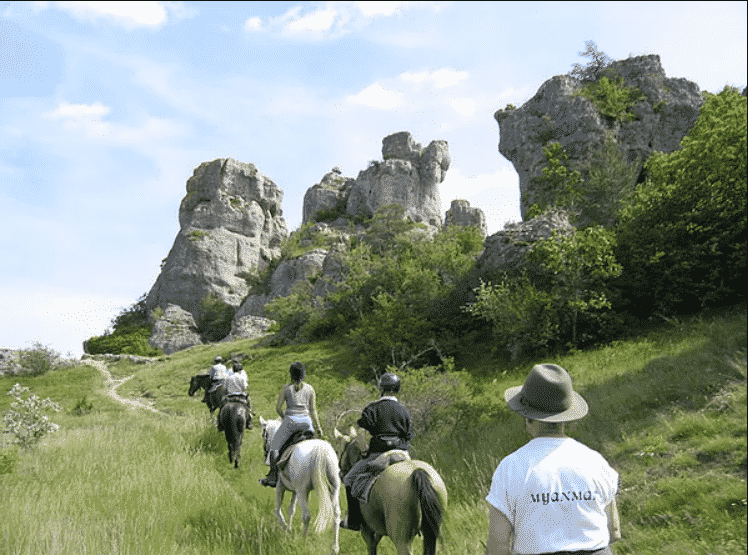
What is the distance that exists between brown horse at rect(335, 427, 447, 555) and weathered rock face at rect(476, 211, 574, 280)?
839 inches

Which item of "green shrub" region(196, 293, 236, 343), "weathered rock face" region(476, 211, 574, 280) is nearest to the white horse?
"weathered rock face" region(476, 211, 574, 280)

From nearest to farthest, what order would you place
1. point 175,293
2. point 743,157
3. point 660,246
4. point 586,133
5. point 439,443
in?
point 439,443 < point 743,157 < point 660,246 < point 586,133 < point 175,293

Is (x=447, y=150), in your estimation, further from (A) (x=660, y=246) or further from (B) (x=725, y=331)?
(B) (x=725, y=331)

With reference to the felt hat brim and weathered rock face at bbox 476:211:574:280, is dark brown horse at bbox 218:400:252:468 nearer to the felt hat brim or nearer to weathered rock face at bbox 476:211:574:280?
the felt hat brim

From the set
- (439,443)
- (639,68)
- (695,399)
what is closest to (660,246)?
(695,399)

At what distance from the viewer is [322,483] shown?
752cm

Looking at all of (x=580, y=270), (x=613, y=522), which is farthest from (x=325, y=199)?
(x=613, y=522)

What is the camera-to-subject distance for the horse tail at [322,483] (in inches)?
282

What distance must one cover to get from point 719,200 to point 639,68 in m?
25.0

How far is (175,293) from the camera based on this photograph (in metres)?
76.3

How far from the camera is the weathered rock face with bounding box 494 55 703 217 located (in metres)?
33.0

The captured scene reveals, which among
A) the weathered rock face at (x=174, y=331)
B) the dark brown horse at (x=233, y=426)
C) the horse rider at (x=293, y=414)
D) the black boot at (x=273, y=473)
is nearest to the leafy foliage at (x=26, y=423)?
the dark brown horse at (x=233, y=426)

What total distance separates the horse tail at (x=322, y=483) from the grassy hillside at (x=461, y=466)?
0.31 metres

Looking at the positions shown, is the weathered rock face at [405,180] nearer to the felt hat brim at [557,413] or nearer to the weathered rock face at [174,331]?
the weathered rock face at [174,331]
